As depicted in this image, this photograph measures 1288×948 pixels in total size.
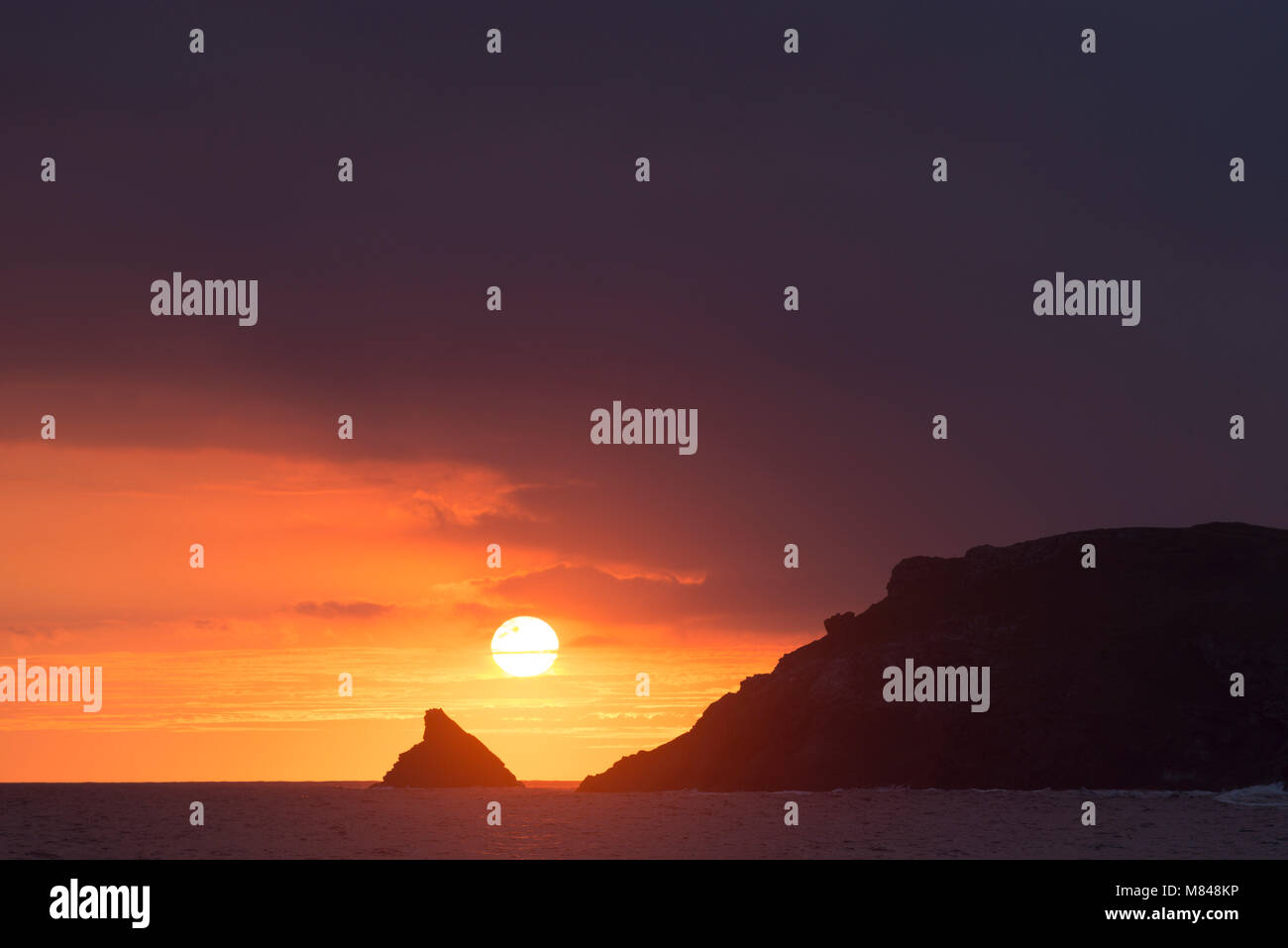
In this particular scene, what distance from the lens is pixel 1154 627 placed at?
7825 cm

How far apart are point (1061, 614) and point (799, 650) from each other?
53.6ft

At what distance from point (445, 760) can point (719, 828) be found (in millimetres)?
42358

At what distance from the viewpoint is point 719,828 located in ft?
196

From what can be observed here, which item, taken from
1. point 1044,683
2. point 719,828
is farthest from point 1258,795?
point 719,828

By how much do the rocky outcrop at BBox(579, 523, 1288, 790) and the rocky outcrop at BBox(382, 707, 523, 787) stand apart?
14368mm

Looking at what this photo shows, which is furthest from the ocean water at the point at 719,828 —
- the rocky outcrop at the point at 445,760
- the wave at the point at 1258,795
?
the rocky outcrop at the point at 445,760

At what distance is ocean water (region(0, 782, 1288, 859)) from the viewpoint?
52.1 meters

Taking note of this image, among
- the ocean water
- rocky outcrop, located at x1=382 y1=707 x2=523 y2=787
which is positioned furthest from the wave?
rocky outcrop, located at x1=382 y1=707 x2=523 y2=787

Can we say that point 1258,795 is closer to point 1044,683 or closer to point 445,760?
point 1044,683

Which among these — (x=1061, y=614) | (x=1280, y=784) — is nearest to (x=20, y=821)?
(x=1061, y=614)

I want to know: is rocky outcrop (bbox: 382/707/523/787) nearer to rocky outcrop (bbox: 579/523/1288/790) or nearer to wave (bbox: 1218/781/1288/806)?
rocky outcrop (bbox: 579/523/1288/790)
